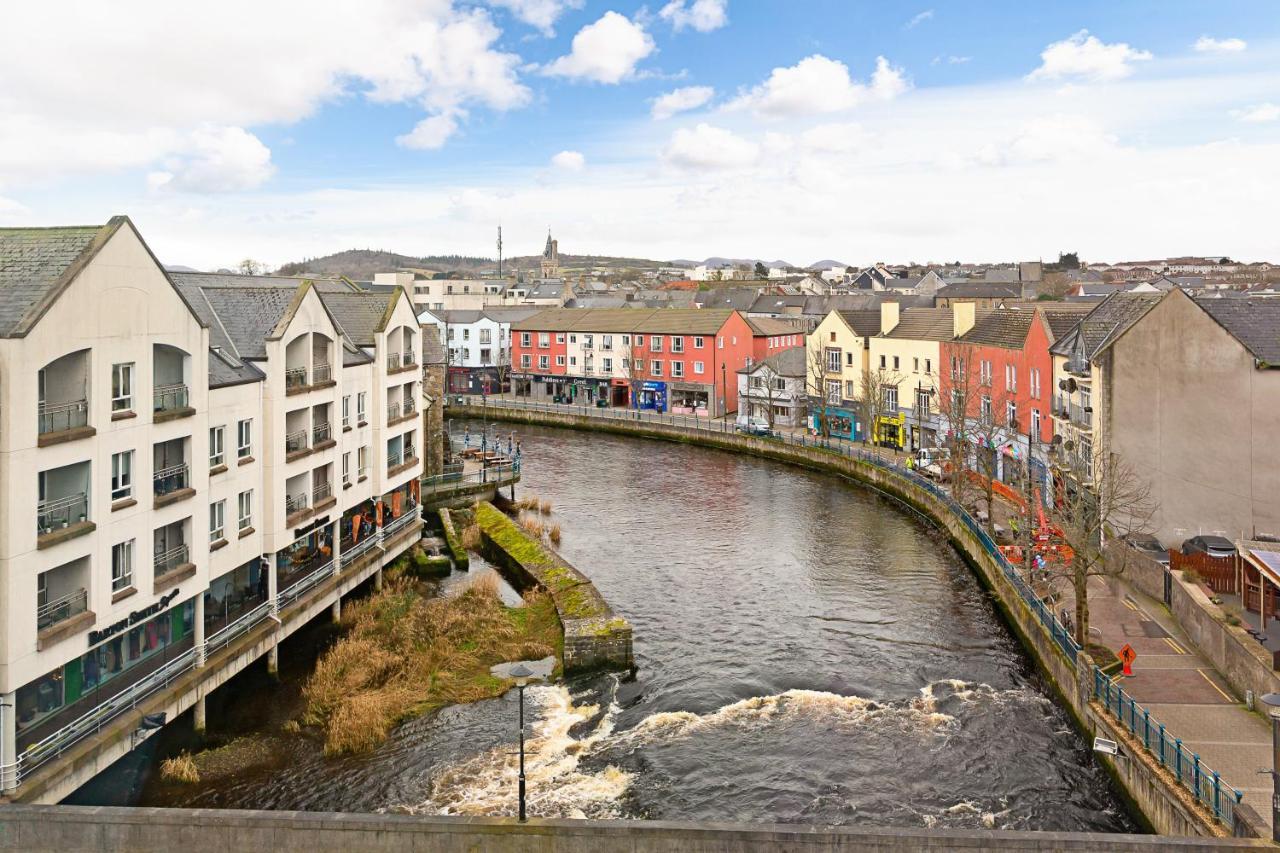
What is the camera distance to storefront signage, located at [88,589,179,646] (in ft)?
72.2

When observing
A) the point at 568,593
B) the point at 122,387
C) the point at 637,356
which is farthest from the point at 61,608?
the point at 637,356

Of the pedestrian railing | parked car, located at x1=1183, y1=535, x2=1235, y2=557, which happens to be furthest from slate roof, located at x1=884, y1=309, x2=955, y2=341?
the pedestrian railing

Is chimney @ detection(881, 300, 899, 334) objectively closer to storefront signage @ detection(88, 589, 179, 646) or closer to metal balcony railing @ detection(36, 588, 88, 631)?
storefront signage @ detection(88, 589, 179, 646)

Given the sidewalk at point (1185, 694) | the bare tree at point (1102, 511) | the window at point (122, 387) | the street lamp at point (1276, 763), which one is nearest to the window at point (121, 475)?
the window at point (122, 387)

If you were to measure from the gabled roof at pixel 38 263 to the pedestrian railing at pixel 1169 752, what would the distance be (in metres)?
24.5

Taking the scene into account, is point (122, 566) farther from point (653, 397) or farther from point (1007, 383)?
point (653, 397)

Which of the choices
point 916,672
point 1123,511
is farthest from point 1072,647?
point 1123,511

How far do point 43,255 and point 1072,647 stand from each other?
90.0 ft

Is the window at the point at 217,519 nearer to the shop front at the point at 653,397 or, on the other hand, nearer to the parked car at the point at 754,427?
the parked car at the point at 754,427

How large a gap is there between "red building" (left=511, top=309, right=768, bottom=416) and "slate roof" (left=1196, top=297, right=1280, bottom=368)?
53.3 meters

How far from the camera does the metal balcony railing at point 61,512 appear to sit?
2041cm

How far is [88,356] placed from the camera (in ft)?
70.7

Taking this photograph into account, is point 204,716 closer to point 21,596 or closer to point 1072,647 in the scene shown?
point 21,596

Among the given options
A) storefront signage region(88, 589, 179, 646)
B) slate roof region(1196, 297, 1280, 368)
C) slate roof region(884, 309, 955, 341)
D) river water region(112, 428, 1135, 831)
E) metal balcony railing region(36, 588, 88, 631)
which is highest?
slate roof region(884, 309, 955, 341)
